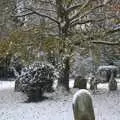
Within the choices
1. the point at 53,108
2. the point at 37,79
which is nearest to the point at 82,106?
the point at 53,108

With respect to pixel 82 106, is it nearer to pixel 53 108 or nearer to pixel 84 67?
pixel 53 108

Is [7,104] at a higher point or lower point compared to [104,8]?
lower

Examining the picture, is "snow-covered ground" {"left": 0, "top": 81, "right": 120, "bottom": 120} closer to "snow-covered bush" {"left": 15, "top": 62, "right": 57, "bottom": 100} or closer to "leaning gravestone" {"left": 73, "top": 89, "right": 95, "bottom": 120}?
"snow-covered bush" {"left": 15, "top": 62, "right": 57, "bottom": 100}

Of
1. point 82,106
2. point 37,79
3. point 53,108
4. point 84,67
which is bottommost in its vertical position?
point 53,108

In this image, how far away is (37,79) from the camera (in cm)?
1320

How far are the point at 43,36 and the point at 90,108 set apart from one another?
289 inches

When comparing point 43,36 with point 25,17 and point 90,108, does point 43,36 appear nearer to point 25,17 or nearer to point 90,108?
point 25,17

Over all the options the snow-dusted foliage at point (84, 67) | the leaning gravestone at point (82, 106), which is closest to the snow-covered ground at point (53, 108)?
the leaning gravestone at point (82, 106)

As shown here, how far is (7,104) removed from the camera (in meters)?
13.1

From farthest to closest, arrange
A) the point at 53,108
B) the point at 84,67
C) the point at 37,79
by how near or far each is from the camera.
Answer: the point at 84,67 < the point at 37,79 < the point at 53,108

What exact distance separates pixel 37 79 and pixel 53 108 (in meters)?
1.58

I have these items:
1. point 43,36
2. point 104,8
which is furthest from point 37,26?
point 104,8

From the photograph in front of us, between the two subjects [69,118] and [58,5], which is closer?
[69,118]

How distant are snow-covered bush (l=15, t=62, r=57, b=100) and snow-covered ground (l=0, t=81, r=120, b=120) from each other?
387 mm
